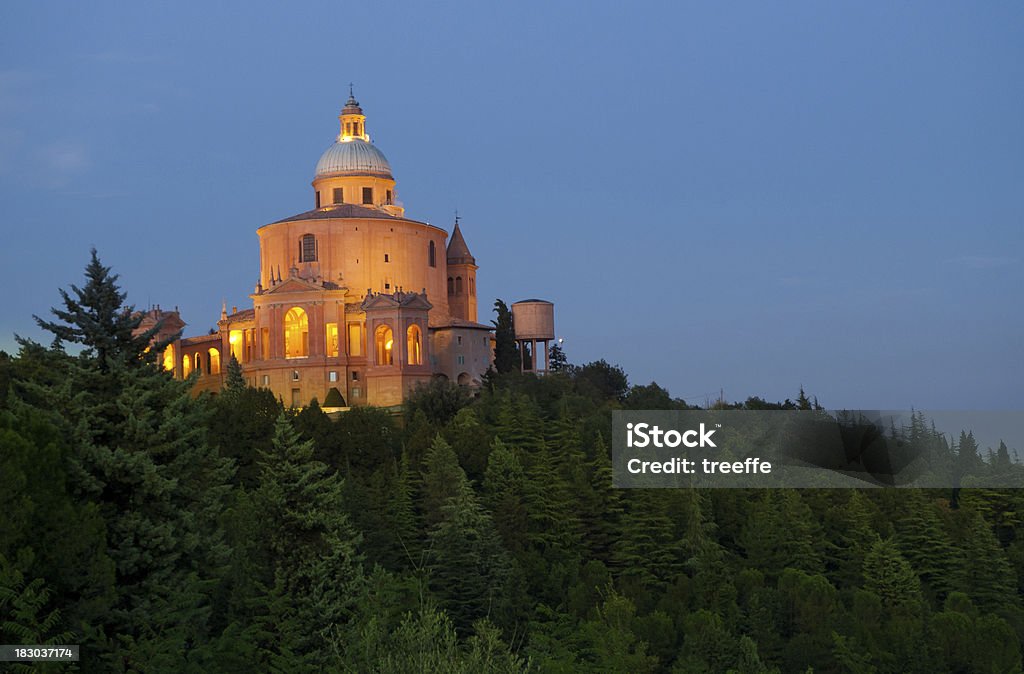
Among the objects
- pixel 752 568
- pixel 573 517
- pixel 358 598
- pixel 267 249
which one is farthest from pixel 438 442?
pixel 267 249

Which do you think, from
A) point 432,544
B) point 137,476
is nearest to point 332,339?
point 432,544

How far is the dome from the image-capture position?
72000mm

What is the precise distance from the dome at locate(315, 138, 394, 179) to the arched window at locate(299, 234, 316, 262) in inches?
185

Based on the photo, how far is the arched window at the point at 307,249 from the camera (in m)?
68.4

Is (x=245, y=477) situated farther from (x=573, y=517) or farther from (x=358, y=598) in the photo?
(x=358, y=598)

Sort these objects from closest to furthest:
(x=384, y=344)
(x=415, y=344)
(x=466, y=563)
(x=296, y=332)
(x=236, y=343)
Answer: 1. (x=466, y=563)
2. (x=415, y=344)
3. (x=384, y=344)
4. (x=296, y=332)
5. (x=236, y=343)

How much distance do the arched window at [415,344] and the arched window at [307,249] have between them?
6.57 metres

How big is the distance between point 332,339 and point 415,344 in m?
3.73

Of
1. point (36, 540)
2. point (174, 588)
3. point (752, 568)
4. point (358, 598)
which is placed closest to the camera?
point (36, 540)

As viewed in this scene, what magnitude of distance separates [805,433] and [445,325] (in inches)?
736

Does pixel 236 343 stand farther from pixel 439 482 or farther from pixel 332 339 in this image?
pixel 439 482

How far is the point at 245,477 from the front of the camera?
4575cm

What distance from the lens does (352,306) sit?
66.6 m

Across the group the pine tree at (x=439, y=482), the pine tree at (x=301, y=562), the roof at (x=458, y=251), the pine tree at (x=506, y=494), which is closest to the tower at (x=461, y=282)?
the roof at (x=458, y=251)
